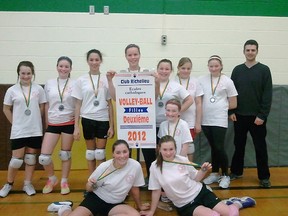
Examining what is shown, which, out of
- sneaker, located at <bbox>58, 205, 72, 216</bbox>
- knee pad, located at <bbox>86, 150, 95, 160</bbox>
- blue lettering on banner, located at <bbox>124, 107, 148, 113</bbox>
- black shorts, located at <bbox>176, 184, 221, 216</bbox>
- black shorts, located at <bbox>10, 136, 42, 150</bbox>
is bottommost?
sneaker, located at <bbox>58, 205, 72, 216</bbox>

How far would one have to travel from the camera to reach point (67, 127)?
13.2 ft

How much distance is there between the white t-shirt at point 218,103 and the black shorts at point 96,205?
1670 mm

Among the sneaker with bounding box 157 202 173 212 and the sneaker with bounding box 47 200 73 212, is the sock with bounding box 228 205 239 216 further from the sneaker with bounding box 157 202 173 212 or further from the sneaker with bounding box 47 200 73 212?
the sneaker with bounding box 47 200 73 212

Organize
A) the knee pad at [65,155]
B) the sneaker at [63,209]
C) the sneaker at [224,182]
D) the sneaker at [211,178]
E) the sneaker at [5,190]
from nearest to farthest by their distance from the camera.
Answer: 1. the sneaker at [63,209]
2. the sneaker at [5,190]
3. the knee pad at [65,155]
4. the sneaker at [224,182]
5. the sneaker at [211,178]

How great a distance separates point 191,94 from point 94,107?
119 cm

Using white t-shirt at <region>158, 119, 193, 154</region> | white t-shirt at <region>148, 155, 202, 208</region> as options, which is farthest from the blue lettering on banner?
white t-shirt at <region>148, 155, 202, 208</region>

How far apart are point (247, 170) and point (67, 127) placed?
2857mm

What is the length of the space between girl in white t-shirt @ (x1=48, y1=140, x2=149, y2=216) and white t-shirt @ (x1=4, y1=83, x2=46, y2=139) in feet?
3.64

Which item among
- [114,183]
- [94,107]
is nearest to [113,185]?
[114,183]

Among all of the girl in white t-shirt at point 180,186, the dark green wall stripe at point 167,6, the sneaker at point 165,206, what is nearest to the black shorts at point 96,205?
the girl in white t-shirt at point 180,186

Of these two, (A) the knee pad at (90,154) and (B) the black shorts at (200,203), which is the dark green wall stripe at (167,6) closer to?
(A) the knee pad at (90,154)

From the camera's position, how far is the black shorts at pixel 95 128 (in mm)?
3867

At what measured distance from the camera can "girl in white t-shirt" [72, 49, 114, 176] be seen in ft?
12.6

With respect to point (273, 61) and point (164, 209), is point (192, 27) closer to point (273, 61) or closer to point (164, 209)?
point (273, 61)
